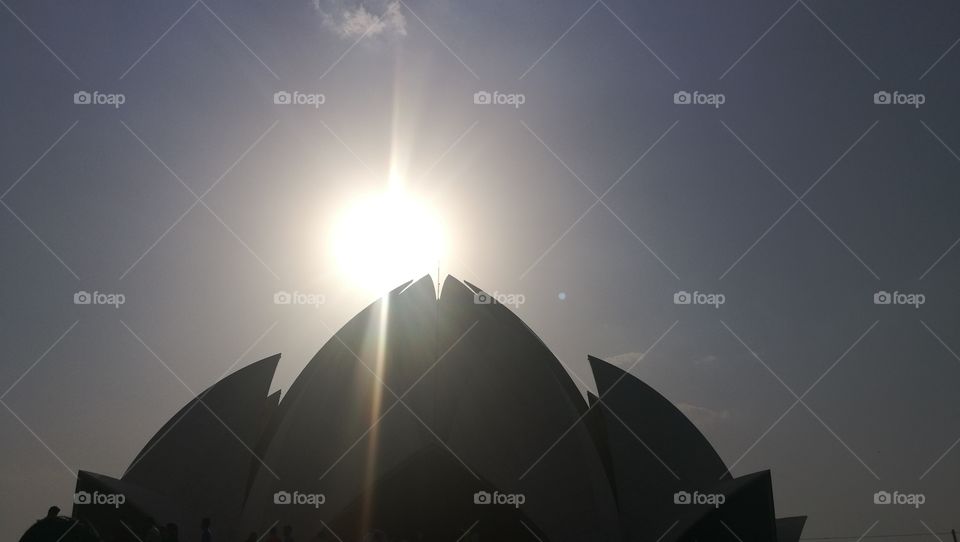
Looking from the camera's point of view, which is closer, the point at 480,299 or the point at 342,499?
the point at 342,499

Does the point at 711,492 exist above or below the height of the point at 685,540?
above

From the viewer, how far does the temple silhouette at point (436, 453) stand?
65.0ft

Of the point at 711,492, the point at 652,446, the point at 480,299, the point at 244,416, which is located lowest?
the point at 711,492

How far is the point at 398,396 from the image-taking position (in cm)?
2192

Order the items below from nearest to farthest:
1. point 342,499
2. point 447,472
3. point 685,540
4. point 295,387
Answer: point 685,540, point 342,499, point 447,472, point 295,387

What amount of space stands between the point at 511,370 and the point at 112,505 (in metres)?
12.2

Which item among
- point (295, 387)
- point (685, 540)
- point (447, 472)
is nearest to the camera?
point (685, 540)

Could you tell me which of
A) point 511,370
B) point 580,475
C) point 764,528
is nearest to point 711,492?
point 764,528

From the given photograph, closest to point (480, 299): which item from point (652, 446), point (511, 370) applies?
point (511, 370)

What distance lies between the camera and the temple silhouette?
19.8 metres

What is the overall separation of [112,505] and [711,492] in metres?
16.8

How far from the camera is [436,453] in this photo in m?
20.7

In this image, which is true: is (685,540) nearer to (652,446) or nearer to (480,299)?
(652,446)

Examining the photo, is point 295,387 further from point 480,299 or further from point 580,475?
point 580,475
